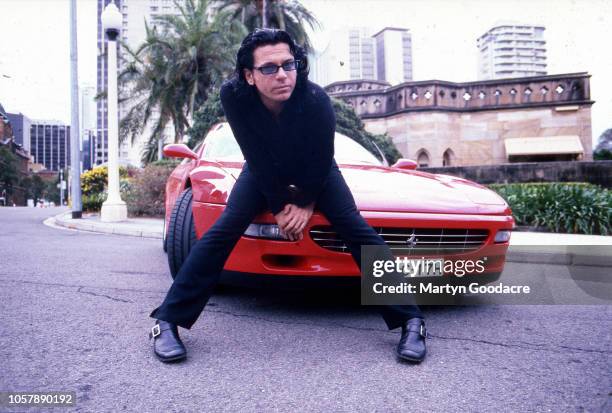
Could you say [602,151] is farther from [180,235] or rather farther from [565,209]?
[180,235]

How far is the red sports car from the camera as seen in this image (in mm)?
2688

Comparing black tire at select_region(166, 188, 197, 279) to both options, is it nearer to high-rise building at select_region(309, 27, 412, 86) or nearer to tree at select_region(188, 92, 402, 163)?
tree at select_region(188, 92, 402, 163)

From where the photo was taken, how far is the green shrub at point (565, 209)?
7.76 metres

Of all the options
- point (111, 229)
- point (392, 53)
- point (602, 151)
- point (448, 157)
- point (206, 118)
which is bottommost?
point (111, 229)

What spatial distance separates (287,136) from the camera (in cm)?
234

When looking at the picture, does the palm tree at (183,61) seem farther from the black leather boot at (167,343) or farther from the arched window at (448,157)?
the black leather boot at (167,343)

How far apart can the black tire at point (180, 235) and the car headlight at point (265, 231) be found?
Answer: 0.56 meters

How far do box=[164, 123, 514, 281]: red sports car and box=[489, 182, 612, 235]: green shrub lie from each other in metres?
5.37

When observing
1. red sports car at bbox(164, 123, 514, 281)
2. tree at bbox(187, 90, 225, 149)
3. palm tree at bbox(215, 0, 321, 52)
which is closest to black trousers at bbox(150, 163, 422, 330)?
red sports car at bbox(164, 123, 514, 281)

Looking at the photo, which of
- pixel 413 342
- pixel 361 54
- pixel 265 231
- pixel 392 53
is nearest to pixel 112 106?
pixel 265 231

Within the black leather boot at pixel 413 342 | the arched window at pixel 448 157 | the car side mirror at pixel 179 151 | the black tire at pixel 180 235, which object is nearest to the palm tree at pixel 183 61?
the arched window at pixel 448 157

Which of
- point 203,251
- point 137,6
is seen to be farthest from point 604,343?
point 137,6

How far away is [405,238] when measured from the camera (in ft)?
9.05

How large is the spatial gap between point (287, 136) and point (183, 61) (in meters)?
20.1
